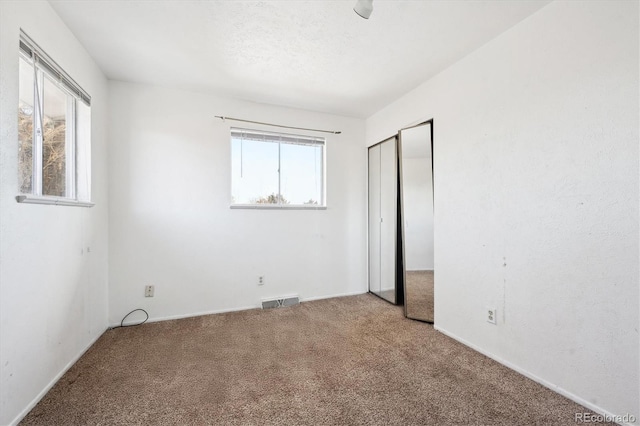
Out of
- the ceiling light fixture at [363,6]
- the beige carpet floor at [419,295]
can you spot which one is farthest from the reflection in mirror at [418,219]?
the ceiling light fixture at [363,6]

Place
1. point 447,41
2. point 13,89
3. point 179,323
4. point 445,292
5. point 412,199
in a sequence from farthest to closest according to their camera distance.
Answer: point 412,199 < point 179,323 < point 445,292 < point 447,41 < point 13,89

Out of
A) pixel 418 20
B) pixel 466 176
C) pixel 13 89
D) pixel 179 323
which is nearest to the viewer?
pixel 13 89

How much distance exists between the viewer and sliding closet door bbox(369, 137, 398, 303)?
11.1 feet

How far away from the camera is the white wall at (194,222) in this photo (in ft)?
9.09

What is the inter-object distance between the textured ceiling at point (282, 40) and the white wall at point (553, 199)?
0.79 feet

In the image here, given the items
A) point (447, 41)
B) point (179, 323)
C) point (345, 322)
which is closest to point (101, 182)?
point (179, 323)

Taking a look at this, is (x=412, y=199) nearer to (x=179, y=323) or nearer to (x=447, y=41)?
(x=447, y=41)

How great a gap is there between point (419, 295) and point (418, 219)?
818 mm

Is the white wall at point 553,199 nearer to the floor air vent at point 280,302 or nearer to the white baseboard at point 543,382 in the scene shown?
the white baseboard at point 543,382

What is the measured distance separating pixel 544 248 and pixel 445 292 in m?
0.98

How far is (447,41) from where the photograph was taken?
213 centimetres

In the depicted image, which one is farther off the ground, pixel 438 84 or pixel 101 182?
pixel 438 84

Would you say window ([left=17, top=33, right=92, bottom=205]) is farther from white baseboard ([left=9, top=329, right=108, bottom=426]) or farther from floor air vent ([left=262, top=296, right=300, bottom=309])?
floor air vent ([left=262, top=296, right=300, bottom=309])

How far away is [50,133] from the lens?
1895 millimetres
